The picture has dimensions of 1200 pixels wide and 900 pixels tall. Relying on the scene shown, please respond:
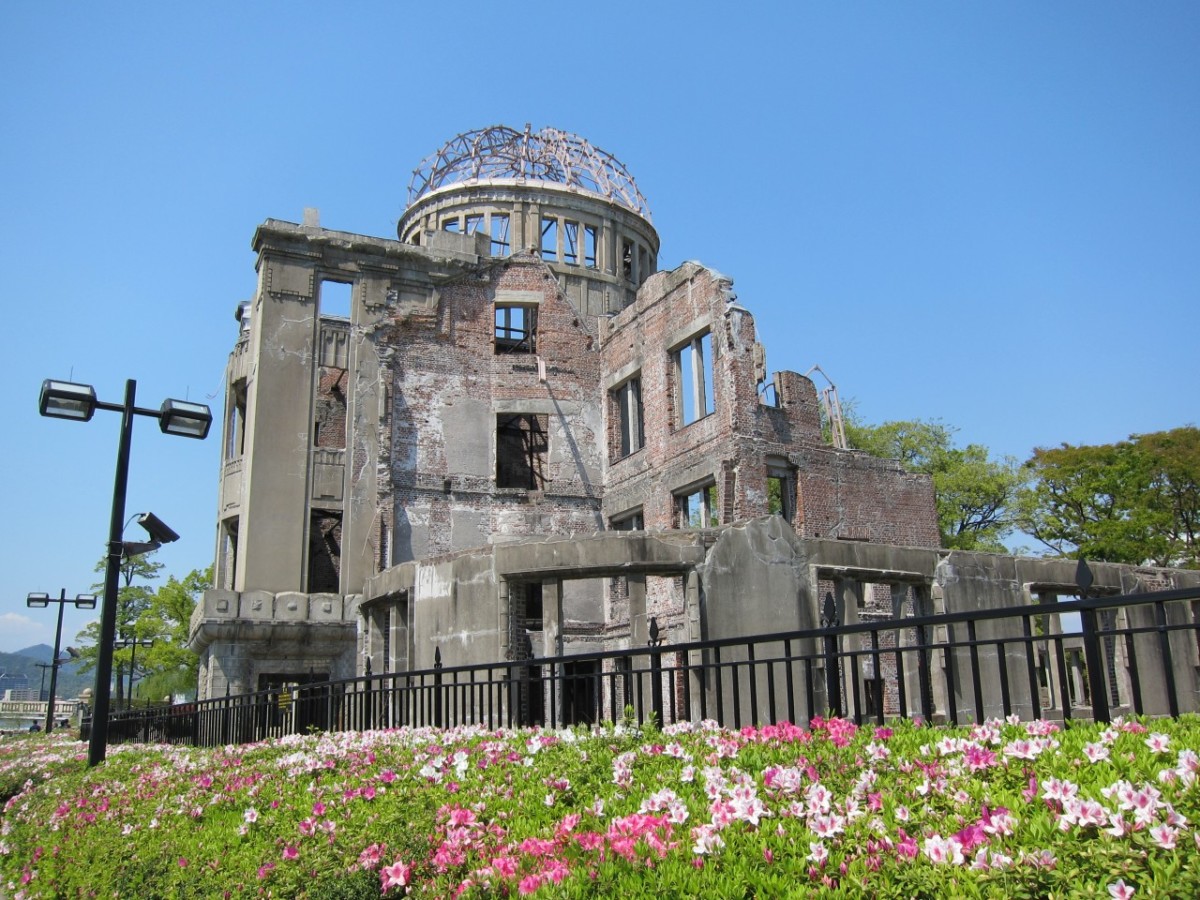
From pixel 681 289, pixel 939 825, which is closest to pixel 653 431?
pixel 681 289

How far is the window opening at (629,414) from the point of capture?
30875 mm

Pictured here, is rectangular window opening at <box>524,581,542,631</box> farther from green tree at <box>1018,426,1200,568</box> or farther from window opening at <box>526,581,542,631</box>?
green tree at <box>1018,426,1200,568</box>

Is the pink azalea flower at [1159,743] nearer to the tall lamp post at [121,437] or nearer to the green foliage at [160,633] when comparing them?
the tall lamp post at [121,437]

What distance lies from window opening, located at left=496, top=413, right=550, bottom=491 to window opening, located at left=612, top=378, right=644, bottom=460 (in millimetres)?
2592

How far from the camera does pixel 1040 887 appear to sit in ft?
11.5

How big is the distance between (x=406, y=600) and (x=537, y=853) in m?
15.0

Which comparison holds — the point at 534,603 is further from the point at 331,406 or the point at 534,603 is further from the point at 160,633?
the point at 160,633

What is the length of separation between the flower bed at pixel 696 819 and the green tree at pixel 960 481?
124 feet

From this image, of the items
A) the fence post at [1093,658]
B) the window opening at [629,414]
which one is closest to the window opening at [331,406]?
the window opening at [629,414]

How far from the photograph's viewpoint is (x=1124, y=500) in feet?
133

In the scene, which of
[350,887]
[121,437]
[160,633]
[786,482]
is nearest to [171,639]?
[160,633]

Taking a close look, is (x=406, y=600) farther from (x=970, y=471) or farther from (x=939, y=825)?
(x=970, y=471)

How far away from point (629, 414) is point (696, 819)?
2674 cm

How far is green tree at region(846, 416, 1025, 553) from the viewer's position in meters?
44.1
